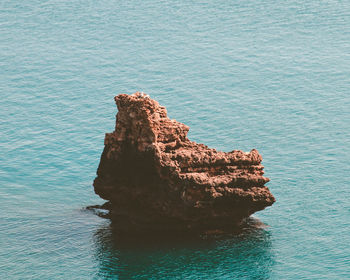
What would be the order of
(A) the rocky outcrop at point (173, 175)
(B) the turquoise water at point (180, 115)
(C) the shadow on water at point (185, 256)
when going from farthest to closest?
(B) the turquoise water at point (180, 115)
(A) the rocky outcrop at point (173, 175)
(C) the shadow on water at point (185, 256)

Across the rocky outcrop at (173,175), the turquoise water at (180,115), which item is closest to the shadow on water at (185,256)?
the turquoise water at (180,115)

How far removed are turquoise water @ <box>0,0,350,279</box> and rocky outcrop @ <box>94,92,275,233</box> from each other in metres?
2.49

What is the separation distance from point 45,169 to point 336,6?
63148 millimetres

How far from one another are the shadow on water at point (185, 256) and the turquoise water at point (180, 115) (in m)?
0.13

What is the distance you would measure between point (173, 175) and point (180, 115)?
36.1 meters

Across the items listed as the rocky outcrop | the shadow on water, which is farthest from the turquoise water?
the rocky outcrop

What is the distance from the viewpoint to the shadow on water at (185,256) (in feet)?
181

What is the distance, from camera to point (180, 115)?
90875 millimetres

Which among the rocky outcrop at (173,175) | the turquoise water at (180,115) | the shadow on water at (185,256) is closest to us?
the shadow on water at (185,256)

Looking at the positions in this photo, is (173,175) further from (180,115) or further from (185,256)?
(180,115)

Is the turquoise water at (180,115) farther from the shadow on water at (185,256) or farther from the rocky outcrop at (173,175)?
the rocky outcrop at (173,175)

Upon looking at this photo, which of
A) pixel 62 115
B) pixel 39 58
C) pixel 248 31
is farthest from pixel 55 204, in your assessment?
pixel 248 31

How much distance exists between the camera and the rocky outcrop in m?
55.5

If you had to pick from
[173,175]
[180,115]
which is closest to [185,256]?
[173,175]
